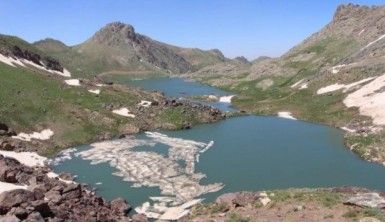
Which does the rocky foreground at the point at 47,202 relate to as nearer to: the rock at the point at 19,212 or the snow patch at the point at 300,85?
the rock at the point at 19,212

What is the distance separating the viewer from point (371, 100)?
330 feet

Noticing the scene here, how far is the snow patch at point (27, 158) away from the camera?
67.1 metres

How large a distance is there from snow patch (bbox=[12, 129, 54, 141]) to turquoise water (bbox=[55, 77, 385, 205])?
6541 millimetres

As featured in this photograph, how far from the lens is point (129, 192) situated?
56938 millimetres

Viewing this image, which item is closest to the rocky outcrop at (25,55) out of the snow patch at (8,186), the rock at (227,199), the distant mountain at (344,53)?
the distant mountain at (344,53)

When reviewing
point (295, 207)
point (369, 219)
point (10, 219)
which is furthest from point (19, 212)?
point (369, 219)

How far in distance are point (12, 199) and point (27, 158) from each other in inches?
1113

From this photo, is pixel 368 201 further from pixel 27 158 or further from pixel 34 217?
pixel 27 158

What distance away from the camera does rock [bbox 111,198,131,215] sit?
163 feet

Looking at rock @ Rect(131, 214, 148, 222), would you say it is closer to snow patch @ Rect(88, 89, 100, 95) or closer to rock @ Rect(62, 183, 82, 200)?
rock @ Rect(62, 183, 82, 200)

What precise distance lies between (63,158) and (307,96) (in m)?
69.8

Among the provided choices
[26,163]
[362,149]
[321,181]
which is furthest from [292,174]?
[26,163]

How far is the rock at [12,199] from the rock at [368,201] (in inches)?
1006

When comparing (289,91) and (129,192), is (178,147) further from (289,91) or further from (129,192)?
(289,91)
